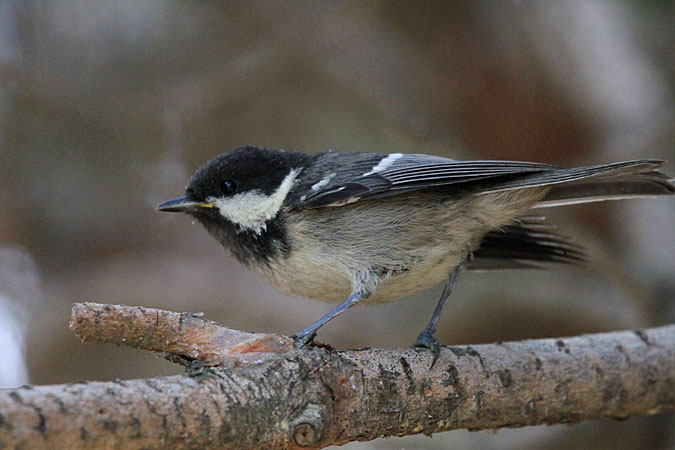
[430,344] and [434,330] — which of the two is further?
[434,330]

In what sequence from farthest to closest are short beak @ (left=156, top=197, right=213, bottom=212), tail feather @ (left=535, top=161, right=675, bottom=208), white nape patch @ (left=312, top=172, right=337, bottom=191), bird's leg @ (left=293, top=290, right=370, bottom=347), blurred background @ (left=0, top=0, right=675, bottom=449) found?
blurred background @ (left=0, top=0, right=675, bottom=449), short beak @ (left=156, top=197, right=213, bottom=212), white nape patch @ (left=312, top=172, right=337, bottom=191), tail feather @ (left=535, top=161, right=675, bottom=208), bird's leg @ (left=293, top=290, right=370, bottom=347)

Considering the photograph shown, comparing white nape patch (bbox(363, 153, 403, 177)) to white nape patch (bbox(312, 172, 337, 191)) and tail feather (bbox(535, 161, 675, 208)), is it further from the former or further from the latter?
tail feather (bbox(535, 161, 675, 208))

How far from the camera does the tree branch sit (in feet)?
5.71

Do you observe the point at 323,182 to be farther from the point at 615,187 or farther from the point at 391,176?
the point at 615,187

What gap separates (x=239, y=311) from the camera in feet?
15.7

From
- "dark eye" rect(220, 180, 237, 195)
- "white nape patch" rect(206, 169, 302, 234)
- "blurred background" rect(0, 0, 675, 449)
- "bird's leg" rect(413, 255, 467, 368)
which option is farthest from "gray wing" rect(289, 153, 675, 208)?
"blurred background" rect(0, 0, 675, 449)

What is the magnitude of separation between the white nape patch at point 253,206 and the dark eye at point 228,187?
3 cm

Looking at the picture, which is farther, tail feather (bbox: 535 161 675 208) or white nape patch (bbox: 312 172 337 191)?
white nape patch (bbox: 312 172 337 191)

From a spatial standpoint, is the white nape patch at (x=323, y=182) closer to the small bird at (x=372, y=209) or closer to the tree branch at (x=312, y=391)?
the small bird at (x=372, y=209)

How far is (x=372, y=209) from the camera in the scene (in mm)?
3174

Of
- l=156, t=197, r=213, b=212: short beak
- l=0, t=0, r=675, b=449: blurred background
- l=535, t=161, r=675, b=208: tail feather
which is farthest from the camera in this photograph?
l=0, t=0, r=675, b=449: blurred background

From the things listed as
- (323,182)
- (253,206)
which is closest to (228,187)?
(253,206)

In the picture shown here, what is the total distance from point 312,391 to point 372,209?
1194 mm

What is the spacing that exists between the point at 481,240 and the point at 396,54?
8.98 feet
